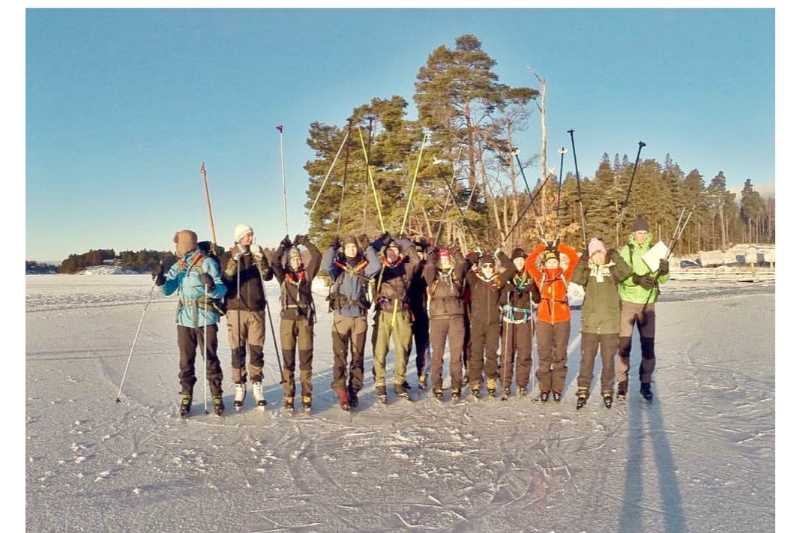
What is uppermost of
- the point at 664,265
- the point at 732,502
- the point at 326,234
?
the point at 326,234

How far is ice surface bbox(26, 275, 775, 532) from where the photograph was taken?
3744 millimetres

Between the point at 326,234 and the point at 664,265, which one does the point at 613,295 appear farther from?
the point at 326,234

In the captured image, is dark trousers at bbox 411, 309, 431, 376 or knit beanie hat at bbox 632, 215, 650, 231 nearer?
knit beanie hat at bbox 632, 215, 650, 231

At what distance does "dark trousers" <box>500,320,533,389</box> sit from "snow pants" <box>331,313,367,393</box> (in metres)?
1.94

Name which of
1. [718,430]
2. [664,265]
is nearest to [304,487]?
[718,430]

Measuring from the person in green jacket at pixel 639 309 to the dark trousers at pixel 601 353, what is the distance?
0.40 m

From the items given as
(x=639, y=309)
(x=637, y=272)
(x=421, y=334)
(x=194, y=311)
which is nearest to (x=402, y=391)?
(x=421, y=334)

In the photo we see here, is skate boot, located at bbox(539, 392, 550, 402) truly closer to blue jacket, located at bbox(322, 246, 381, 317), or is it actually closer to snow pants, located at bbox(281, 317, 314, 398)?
blue jacket, located at bbox(322, 246, 381, 317)

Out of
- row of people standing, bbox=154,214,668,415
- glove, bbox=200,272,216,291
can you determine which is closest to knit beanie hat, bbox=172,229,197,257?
row of people standing, bbox=154,214,668,415

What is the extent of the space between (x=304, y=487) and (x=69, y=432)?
314 centimetres

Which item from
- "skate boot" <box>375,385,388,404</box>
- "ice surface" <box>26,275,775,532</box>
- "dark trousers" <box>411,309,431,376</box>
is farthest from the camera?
"dark trousers" <box>411,309,431,376</box>

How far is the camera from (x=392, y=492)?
4.11 metres
